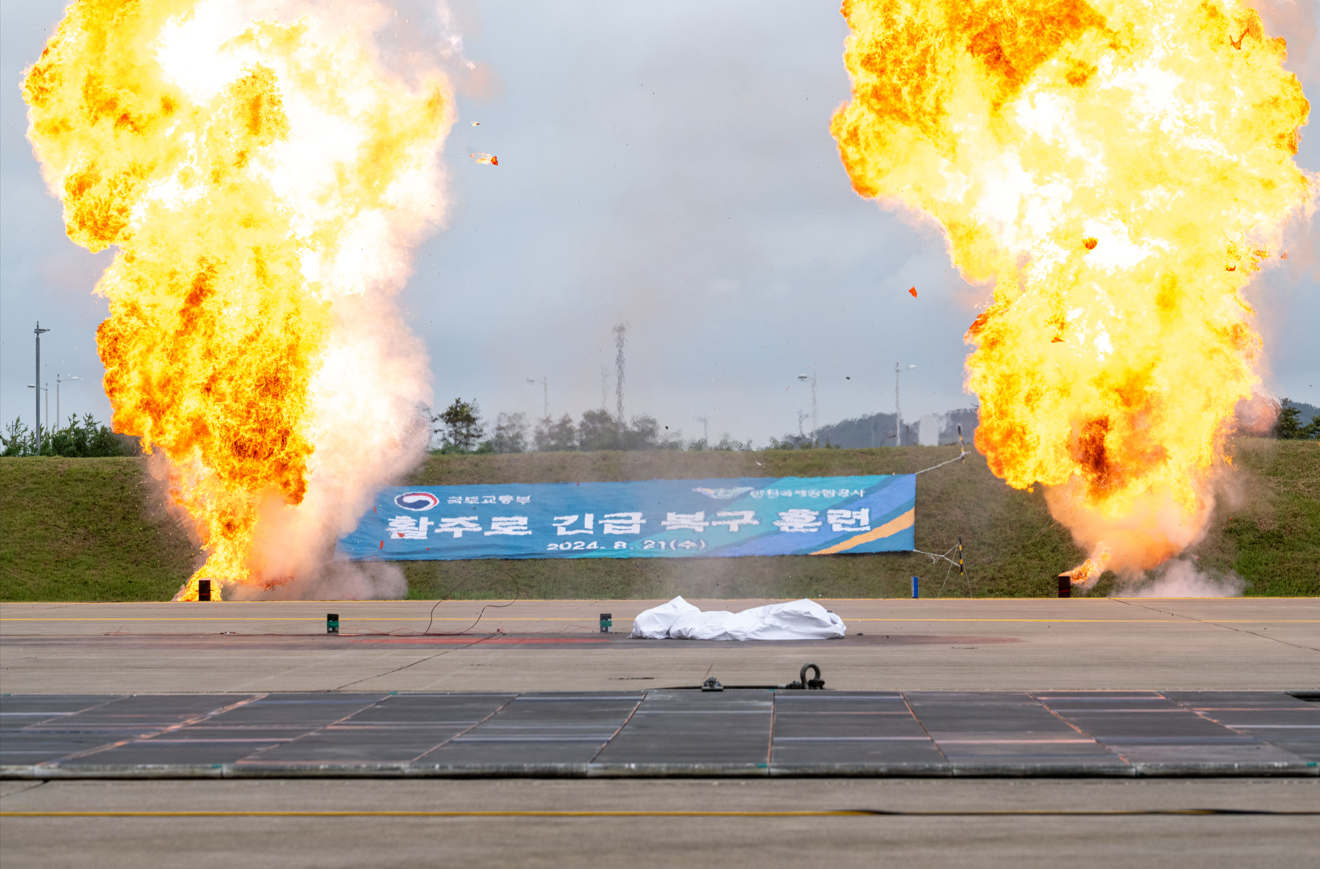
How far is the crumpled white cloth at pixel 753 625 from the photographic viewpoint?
867 inches

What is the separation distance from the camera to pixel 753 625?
22.0 metres

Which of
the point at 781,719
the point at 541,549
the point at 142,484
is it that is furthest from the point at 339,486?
the point at 781,719

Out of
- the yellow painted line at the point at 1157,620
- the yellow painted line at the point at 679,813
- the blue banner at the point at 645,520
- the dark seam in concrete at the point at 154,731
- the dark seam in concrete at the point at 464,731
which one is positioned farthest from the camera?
the blue banner at the point at 645,520

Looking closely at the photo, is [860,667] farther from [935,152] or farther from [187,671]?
[935,152]

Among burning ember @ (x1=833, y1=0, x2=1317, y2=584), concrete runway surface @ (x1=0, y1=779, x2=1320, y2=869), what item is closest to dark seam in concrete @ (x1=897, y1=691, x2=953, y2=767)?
concrete runway surface @ (x1=0, y1=779, x2=1320, y2=869)

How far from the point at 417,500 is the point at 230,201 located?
1301cm

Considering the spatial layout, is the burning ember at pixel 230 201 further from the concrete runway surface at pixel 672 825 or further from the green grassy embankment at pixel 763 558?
the concrete runway surface at pixel 672 825

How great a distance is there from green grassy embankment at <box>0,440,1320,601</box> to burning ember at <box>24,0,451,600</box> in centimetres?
868

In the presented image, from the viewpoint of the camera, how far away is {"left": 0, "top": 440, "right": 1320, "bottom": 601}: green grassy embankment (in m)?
38.1

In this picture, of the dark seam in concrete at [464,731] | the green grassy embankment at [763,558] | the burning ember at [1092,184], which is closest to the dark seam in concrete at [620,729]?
the dark seam in concrete at [464,731]

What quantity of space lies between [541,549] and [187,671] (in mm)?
22165

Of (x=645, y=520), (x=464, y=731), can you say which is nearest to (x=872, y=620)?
(x=464, y=731)

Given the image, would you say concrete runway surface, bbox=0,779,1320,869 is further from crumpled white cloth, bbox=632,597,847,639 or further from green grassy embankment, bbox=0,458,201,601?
green grassy embankment, bbox=0,458,201,601

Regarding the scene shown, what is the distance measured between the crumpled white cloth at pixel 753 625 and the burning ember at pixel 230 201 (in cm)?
1567
